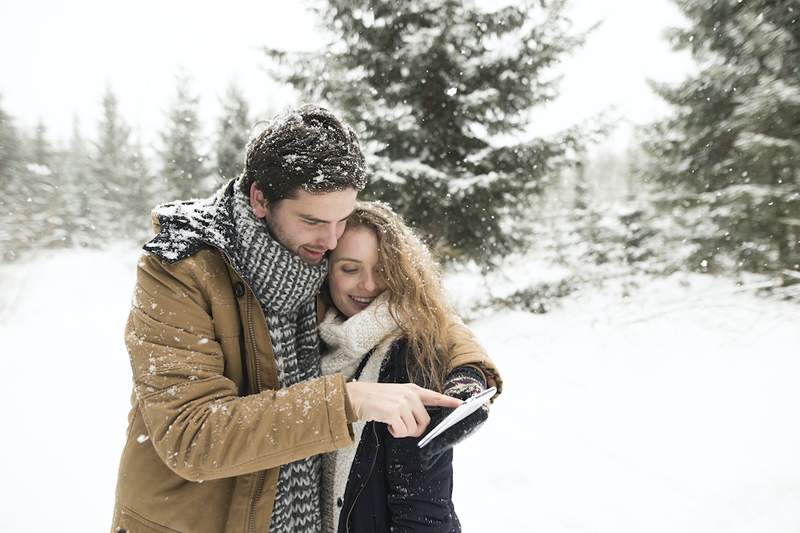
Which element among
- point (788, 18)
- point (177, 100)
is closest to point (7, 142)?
point (177, 100)

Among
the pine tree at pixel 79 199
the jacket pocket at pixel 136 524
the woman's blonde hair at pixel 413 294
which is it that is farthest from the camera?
the pine tree at pixel 79 199

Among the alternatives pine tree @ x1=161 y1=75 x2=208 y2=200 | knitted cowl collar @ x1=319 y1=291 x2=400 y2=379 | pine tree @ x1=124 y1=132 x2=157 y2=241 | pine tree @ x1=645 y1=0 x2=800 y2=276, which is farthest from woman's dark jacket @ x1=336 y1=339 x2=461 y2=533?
pine tree @ x1=124 y1=132 x2=157 y2=241

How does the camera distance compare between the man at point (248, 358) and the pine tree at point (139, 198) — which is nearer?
the man at point (248, 358)

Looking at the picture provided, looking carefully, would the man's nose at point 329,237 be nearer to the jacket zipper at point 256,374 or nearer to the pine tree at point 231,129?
the jacket zipper at point 256,374

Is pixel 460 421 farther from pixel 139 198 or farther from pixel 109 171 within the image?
pixel 109 171

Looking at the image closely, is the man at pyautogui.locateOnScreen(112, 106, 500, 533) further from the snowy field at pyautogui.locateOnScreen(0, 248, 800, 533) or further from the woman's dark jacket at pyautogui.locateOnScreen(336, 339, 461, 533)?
the snowy field at pyautogui.locateOnScreen(0, 248, 800, 533)

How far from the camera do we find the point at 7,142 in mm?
12859

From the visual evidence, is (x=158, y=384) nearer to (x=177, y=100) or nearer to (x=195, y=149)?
(x=195, y=149)

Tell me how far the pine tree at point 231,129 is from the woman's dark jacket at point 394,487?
19.1 metres

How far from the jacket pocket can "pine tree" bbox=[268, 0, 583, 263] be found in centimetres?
627

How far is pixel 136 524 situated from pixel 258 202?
120 cm

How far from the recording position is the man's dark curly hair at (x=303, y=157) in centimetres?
166

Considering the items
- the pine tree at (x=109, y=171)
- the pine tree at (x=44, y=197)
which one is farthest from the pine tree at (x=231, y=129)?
the pine tree at (x=109, y=171)

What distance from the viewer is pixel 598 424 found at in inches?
210
